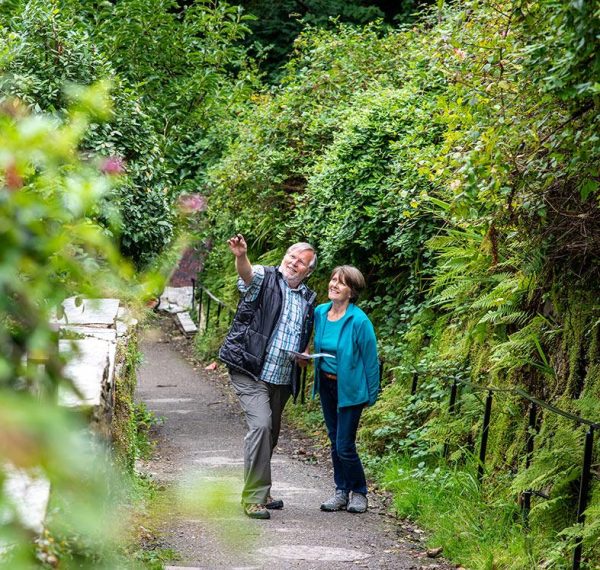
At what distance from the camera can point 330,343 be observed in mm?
7906

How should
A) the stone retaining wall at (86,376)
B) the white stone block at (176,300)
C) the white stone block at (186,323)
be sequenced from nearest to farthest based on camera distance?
the stone retaining wall at (86,376)
the white stone block at (186,323)
the white stone block at (176,300)

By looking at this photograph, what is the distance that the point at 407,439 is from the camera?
29.6ft

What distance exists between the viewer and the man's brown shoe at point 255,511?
24.3ft

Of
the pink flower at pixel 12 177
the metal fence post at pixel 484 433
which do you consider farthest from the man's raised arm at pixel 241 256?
the pink flower at pixel 12 177

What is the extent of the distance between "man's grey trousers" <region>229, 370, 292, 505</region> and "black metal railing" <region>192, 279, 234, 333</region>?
30.1 ft

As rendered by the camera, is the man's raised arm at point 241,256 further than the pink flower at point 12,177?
Yes

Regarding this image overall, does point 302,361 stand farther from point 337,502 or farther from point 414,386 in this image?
point 414,386

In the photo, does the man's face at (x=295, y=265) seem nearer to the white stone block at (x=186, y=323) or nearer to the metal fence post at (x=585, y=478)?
the metal fence post at (x=585, y=478)

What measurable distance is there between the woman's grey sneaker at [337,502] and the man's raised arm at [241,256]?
1816 millimetres

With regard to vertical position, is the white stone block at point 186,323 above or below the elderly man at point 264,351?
below

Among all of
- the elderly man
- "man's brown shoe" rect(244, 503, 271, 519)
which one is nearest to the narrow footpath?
"man's brown shoe" rect(244, 503, 271, 519)

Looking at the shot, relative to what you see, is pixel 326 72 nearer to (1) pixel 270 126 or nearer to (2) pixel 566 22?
(1) pixel 270 126

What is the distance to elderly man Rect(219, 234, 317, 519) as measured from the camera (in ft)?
24.7

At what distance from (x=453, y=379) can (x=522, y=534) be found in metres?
1.98
